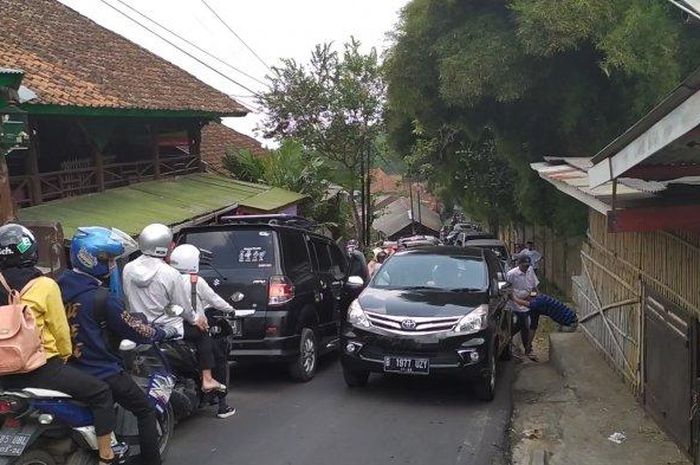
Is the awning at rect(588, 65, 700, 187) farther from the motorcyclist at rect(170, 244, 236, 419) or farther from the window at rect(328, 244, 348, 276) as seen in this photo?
the window at rect(328, 244, 348, 276)

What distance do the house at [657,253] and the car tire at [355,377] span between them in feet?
9.26

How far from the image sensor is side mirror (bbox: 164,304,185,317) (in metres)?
5.72

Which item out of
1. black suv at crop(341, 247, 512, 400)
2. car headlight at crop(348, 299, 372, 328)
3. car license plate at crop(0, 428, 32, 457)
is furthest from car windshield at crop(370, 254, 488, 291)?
car license plate at crop(0, 428, 32, 457)

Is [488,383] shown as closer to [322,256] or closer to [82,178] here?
[322,256]

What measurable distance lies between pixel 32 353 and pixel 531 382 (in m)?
6.02

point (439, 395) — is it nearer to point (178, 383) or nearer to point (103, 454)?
point (178, 383)

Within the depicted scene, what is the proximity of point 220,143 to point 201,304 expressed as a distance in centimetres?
1680

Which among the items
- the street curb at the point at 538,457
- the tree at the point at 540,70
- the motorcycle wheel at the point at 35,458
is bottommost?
the street curb at the point at 538,457

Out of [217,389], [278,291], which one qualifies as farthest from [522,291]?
[217,389]

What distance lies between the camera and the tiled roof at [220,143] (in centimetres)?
2059

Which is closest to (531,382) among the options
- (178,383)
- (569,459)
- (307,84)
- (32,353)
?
(569,459)

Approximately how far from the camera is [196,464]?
18.8ft

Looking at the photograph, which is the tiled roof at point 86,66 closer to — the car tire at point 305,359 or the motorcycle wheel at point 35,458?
the car tire at point 305,359

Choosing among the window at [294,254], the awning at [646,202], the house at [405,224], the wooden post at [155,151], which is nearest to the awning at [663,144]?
the awning at [646,202]
